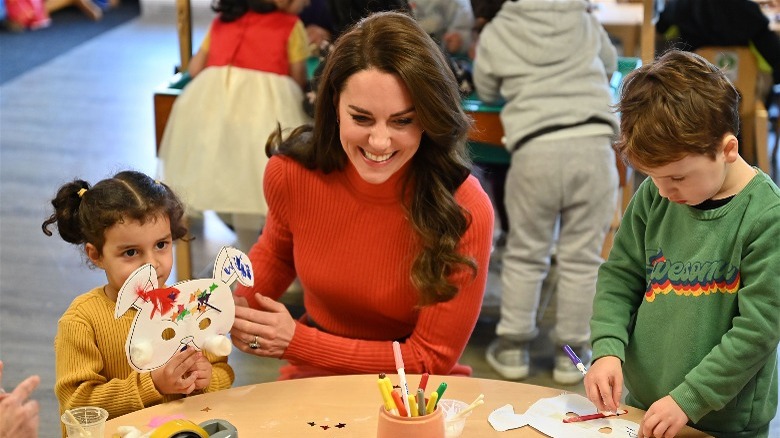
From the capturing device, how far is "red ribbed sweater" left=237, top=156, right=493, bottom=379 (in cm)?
202

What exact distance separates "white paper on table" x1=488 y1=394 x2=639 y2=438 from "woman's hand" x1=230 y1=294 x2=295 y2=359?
1.51ft

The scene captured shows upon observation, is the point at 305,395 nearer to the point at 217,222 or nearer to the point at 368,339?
the point at 368,339

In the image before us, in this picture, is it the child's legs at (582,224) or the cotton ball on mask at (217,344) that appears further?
the child's legs at (582,224)

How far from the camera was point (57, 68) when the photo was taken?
23.7 ft

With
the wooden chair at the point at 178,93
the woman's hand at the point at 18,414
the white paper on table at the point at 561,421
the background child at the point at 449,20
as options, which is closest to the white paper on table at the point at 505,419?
the white paper on table at the point at 561,421

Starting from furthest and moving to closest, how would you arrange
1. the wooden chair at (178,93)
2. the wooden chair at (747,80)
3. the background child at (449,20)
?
the wooden chair at (747,80), the background child at (449,20), the wooden chair at (178,93)

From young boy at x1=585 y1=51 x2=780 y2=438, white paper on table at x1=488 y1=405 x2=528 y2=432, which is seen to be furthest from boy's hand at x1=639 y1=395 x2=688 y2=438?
white paper on table at x1=488 y1=405 x2=528 y2=432

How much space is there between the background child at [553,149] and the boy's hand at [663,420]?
167cm

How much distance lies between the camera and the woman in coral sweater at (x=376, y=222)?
6.26 ft

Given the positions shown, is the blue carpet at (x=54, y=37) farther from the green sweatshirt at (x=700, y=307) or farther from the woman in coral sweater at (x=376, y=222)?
the green sweatshirt at (x=700, y=307)

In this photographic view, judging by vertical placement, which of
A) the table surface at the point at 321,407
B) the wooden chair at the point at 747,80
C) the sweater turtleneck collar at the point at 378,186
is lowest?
the wooden chair at the point at 747,80

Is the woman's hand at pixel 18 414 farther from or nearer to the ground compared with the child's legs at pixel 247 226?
farther from the ground

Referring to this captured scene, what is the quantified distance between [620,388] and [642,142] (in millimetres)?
405

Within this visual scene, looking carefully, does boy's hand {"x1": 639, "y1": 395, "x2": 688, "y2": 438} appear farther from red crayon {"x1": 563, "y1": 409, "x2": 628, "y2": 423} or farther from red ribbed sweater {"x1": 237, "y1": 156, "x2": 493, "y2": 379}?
red ribbed sweater {"x1": 237, "y1": 156, "x2": 493, "y2": 379}
